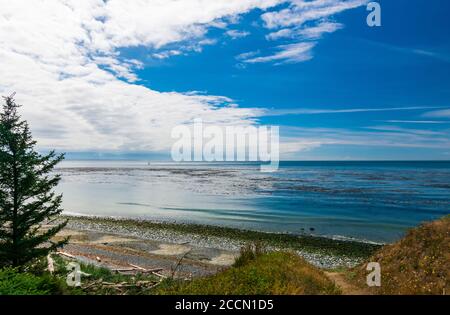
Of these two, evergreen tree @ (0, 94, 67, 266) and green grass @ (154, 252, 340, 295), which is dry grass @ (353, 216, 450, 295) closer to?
green grass @ (154, 252, 340, 295)

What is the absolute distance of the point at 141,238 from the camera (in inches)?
1344

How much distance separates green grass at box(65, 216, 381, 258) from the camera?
97.2ft

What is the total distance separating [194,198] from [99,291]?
52.5 m

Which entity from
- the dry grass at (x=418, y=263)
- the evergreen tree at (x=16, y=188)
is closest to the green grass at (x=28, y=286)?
the evergreen tree at (x=16, y=188)

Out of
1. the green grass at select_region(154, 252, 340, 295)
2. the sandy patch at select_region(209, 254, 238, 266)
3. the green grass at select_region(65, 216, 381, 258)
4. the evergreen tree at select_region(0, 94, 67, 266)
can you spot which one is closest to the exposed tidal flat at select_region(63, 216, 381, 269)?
the green grass at select_region(65, 216, 381, 258)

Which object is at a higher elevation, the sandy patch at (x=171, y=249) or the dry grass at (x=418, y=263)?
the dry grass at (x=418, y=263)

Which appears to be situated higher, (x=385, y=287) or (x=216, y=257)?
(x=385, y=287)

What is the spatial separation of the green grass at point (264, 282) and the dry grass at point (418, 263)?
3.91 m

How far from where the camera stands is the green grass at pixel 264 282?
10.5 meters

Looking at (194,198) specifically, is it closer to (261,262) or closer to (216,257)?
(216,257)

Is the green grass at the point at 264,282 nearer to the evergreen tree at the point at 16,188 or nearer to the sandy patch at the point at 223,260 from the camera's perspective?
the evergreen tree at the point at 16,188

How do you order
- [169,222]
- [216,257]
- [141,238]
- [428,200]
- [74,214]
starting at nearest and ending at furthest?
[216,257] < [141,238] < [169,222] < [74,214] < [428,200]
